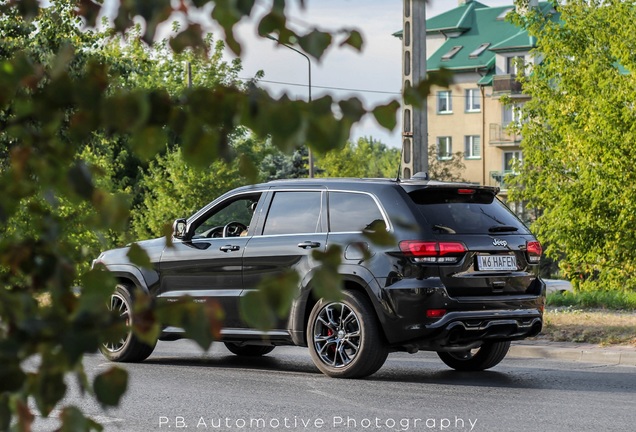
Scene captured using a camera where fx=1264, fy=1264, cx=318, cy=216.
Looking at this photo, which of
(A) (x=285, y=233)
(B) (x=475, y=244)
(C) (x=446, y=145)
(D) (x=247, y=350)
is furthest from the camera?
(C) (x=446, y=145)

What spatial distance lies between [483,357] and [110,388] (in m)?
9.62

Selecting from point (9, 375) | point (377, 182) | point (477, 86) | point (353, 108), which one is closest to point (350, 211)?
point (377, 182)

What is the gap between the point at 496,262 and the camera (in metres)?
10.4

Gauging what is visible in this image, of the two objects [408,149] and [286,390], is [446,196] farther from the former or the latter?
[408,149]

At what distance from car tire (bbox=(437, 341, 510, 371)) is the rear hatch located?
865 millimetres

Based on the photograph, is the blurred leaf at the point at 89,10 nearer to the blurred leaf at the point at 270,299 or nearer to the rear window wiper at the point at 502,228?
the blurred leaf at the point at 270,299

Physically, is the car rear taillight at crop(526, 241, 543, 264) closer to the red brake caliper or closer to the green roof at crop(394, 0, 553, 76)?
the red brake caliper

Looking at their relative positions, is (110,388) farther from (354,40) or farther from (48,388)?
(354,40)

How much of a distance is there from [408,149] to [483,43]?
67.1m

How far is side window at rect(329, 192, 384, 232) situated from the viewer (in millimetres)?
10516

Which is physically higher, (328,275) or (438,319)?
(328,275)

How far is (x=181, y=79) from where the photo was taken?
246ft

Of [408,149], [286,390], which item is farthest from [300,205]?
[408,149]

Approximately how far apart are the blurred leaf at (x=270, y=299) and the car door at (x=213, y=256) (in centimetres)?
888
